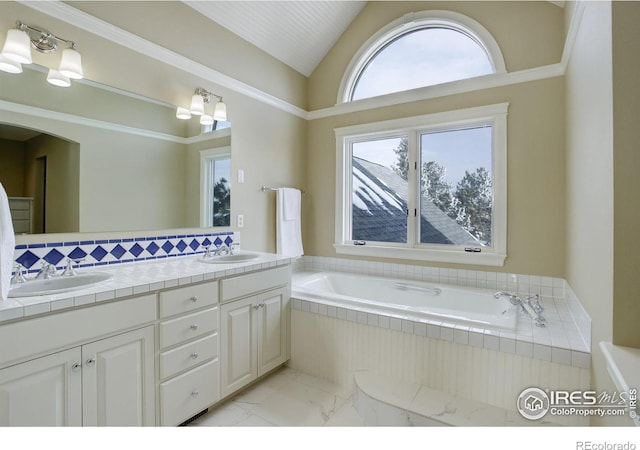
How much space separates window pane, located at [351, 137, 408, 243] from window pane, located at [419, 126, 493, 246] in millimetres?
226

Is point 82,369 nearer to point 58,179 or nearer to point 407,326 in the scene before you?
point 58,179

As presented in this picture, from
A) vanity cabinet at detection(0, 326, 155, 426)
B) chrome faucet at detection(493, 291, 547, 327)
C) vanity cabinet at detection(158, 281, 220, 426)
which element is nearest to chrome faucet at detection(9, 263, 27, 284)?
vanity cabinet at detection(0, 326, 155, 426)

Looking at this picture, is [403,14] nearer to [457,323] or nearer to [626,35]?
[626,35]

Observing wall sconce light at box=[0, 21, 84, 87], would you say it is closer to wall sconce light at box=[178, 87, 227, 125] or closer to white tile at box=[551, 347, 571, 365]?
wall sconce light at box=[178, 87, 227, 125]

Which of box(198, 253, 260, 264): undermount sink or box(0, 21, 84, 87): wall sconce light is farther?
box(198, 253, 260, 264): undermount sink

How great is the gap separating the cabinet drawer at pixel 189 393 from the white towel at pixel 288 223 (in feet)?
4.76

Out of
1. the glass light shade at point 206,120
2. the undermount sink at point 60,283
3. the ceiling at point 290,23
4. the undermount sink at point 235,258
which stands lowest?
the undermount sink at point 60,283

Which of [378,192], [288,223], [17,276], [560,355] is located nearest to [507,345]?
[560,355]

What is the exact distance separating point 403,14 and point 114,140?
2725 mm

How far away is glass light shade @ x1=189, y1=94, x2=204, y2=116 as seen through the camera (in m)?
2.32

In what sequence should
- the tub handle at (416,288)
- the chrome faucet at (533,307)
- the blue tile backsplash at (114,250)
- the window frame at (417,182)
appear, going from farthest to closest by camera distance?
1. the tub handle at (416,288)
2. the window frame at (417,182)
3. the chrome faucet at (533,307)
4. the blue tile backsplash at (114,250)

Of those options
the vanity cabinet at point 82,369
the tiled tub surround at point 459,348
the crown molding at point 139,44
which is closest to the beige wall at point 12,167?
the crown molding at point 139,44

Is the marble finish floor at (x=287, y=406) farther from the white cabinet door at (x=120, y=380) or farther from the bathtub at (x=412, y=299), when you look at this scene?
the bathtub at (x=412, y=299)

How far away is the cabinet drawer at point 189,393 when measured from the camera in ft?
5.19
